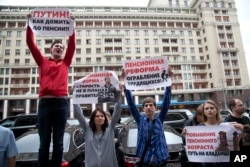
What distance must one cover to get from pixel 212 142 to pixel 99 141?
1.82 meters

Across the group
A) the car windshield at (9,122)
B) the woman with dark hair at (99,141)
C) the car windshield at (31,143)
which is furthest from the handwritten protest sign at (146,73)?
the car windshield at (9,122)

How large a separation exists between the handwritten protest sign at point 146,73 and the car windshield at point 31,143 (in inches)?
75.4

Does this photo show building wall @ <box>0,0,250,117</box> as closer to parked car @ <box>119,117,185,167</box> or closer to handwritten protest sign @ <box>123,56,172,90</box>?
parked car @ <box>119,117,185,167</box>

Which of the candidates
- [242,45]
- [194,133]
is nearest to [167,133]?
[194,133]

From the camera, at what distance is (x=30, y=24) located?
4195mm

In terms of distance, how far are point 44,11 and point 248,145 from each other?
14.5ft

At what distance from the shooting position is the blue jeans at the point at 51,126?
323 centimetres

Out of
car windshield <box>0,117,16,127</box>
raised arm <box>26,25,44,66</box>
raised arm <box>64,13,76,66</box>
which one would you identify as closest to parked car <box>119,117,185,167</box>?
raised arm <box>64,13,76,66</box>

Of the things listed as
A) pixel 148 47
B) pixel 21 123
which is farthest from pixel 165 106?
pixel 148 47

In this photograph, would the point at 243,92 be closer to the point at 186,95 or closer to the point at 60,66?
the point at 186,95

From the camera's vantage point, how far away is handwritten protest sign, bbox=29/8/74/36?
4355 mm

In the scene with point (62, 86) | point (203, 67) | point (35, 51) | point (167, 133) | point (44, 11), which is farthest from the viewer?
point (203, 67)

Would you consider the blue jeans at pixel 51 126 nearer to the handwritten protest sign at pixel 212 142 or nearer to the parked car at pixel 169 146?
the parked car at pixel 169 146

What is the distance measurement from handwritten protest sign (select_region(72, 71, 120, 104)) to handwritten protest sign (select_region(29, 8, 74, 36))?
4.05 ft
